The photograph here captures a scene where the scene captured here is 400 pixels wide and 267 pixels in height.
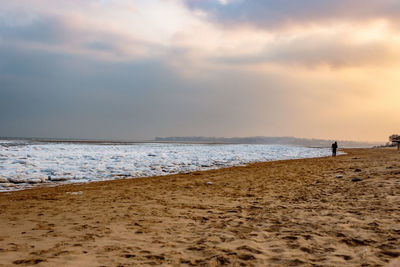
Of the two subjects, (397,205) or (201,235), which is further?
(397,205)

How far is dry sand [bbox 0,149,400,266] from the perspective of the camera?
407 centimetres

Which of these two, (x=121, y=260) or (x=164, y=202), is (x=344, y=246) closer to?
(x=121, y=260)

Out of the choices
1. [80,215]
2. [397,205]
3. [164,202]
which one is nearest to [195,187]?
[164,202]

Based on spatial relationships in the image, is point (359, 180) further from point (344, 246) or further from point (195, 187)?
point (344, 246)

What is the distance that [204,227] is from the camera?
566 centimetres

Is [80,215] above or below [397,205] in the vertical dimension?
below

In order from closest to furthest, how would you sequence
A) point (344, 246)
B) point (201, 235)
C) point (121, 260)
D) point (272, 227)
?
point (121, 260)
point (344, 246)
point (201, 235)
point (272, 227)

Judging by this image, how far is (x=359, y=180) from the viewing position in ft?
36.9

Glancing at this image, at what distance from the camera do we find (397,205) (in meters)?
6.88

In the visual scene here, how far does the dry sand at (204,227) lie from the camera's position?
4074mm

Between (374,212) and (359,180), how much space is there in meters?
5.49

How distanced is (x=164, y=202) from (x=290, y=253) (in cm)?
474

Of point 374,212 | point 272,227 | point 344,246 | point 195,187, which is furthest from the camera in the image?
point 195,187

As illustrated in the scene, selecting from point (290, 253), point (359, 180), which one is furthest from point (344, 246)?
point (359, 180)
